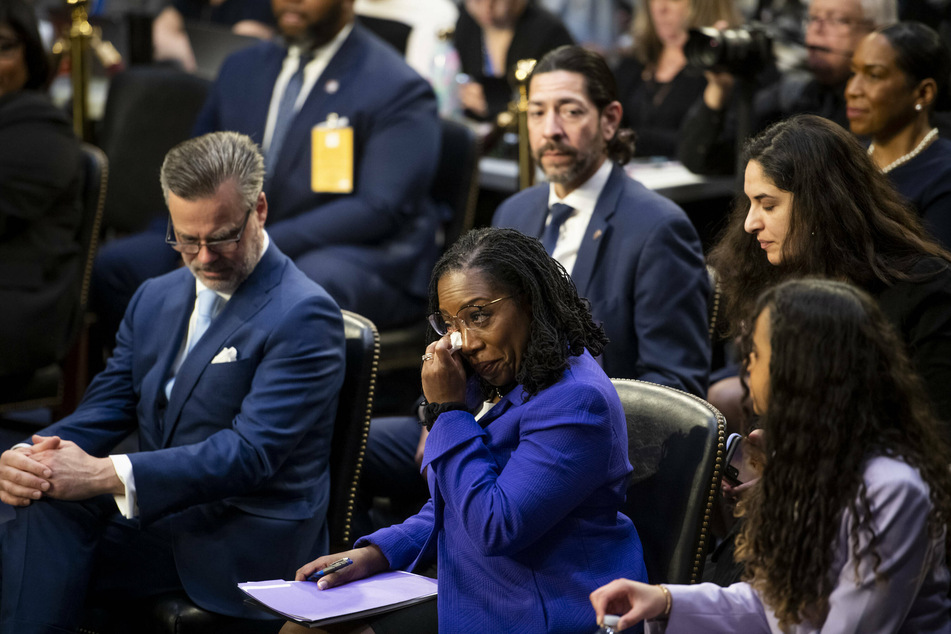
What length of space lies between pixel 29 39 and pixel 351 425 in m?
1.96

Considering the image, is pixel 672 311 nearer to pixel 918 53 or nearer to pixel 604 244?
pixel 604 244

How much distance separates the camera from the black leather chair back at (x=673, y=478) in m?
1.90

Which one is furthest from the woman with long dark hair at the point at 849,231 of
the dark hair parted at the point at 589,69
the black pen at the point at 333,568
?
the black pen at the point at 333,568

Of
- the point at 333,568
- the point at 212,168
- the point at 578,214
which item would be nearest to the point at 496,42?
the point at 578,214

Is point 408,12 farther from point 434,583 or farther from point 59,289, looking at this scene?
point 434,583

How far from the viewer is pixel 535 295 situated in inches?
72.4

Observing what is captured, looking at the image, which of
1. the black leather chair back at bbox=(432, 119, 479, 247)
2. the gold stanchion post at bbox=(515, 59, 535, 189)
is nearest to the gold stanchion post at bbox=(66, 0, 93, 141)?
the black leather chair back at bbox=(432, 119, 479, 247)

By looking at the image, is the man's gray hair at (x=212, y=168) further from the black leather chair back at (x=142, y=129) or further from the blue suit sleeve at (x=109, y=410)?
the black leather chair back at (x=142, y=129)

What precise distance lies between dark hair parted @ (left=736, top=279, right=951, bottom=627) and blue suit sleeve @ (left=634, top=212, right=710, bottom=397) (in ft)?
3.52

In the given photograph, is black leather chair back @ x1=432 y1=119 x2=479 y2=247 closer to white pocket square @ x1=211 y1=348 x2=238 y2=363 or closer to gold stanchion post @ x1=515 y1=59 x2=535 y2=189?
gold stanchion post @ x1=515 y1=59 x2=535 y2=189

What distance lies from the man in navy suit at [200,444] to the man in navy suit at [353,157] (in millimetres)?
1178

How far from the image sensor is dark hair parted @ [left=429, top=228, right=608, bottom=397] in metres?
1.79

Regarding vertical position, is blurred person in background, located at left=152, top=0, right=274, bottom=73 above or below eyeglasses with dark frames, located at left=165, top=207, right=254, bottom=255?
below

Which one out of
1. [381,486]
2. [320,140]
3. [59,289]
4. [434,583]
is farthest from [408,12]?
[434,583]
